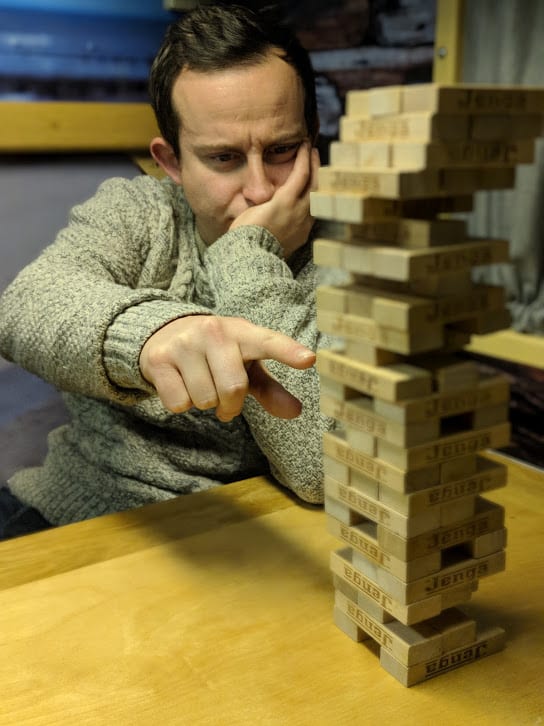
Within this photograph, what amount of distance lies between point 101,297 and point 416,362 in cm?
49

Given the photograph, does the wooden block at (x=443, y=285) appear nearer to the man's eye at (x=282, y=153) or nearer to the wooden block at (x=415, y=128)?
the wooden block at (x=415, y=128)

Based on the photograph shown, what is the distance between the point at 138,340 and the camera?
86 cm

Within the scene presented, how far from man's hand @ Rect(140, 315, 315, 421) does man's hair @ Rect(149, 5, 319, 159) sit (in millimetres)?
647

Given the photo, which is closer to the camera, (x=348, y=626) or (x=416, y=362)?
(x=416, y=362)

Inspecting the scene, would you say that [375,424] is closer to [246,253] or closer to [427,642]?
[427,642]

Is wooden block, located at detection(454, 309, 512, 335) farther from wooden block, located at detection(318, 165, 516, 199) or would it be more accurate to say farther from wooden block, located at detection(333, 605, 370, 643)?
wooden block, located at detection(333, 605, 370, 643)

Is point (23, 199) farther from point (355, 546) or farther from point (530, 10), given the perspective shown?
point (355, 546)

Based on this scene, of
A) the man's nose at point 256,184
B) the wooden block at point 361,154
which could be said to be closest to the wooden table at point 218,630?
the wooden block at point 361,154

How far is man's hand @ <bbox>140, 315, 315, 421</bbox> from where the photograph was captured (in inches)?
29.7

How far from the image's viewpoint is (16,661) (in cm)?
71

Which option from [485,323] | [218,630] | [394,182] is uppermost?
[394,182]

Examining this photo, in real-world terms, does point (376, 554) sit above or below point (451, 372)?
below

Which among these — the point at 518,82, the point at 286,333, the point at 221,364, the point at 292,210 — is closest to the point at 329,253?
the point at 221,364

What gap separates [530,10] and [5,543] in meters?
1.57
